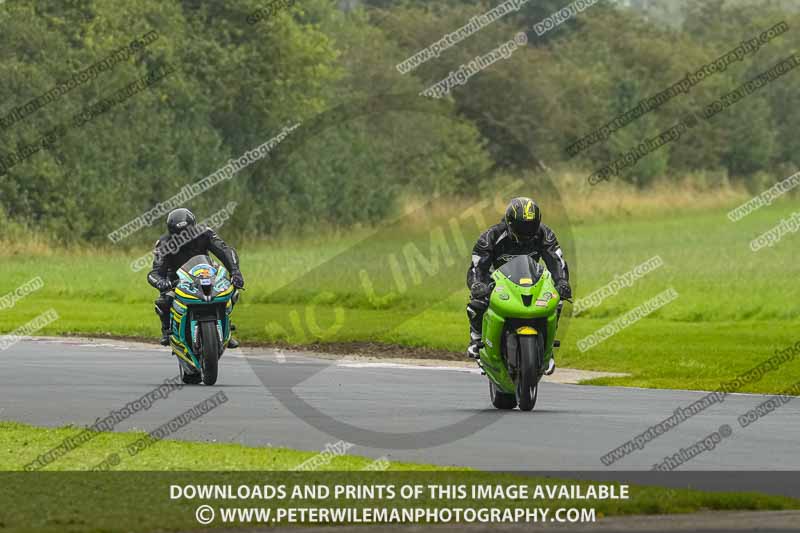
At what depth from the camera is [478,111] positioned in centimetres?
8275

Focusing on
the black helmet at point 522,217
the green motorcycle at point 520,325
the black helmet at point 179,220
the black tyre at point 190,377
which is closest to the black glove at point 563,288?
the green motorcycle at point 520,325

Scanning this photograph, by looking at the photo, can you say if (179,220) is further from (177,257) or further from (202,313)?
(202,313)

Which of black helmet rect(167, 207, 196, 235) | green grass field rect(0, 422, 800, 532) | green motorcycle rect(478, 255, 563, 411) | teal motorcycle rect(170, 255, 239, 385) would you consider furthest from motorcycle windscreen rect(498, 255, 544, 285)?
black helmet rect(167, 207, 196, 235)

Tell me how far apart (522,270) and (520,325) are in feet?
2.11

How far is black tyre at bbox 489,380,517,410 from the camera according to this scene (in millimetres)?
20125

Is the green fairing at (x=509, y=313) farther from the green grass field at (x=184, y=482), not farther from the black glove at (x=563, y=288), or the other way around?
the green grass field at (x=184, y=482)

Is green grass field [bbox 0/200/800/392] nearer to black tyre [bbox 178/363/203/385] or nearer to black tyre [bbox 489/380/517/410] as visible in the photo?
black tyre [bbox 489/380/517/410]

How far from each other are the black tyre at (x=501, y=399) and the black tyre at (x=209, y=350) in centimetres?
400

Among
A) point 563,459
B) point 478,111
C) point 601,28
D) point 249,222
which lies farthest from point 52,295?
point 601,28

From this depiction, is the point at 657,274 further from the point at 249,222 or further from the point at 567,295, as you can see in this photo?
the point at 567,295

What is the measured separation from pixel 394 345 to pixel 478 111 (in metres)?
51.4

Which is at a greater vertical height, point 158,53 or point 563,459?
point 158,53

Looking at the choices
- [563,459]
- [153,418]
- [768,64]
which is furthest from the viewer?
[768,64]

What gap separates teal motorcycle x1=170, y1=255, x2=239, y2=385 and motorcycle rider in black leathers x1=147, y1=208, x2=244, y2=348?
0.21m
